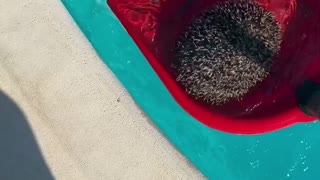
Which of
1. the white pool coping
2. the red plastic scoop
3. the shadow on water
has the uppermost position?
the red plastic scoop

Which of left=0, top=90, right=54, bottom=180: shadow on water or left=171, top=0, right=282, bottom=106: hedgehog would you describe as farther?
left=0, top=90, right=54, bottom=180: shadow on water

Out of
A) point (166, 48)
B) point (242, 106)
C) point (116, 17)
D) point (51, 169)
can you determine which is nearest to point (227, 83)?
point (242, 106)

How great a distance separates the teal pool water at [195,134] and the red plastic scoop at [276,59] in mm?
54

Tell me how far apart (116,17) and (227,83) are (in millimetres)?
389

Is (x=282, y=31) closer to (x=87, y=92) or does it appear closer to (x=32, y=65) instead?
(x=87, y=92)

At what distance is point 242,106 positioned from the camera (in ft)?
4.71

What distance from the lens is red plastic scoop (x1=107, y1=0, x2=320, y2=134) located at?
1.36m

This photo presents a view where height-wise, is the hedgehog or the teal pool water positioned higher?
the hedgehog

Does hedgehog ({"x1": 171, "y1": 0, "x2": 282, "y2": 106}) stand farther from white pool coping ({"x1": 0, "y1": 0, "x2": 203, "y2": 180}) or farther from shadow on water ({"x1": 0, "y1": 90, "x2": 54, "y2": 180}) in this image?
shadow on water ({"x1": 0, "y1": 90, "x2": 54, "y2": 180})

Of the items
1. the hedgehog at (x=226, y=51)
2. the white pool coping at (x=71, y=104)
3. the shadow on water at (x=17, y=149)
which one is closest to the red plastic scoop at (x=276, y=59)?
the hedgehog at (x=226, y=51)

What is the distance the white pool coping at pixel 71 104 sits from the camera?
57.0 inches

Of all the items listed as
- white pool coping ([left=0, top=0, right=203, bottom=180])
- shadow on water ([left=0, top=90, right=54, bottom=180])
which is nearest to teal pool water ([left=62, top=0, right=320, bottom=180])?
white pool coping ([left=0, top=0, right=203, bottom=180])

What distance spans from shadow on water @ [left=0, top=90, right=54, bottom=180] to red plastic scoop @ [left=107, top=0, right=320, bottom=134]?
1.42ft

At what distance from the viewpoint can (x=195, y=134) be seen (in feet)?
4.90
